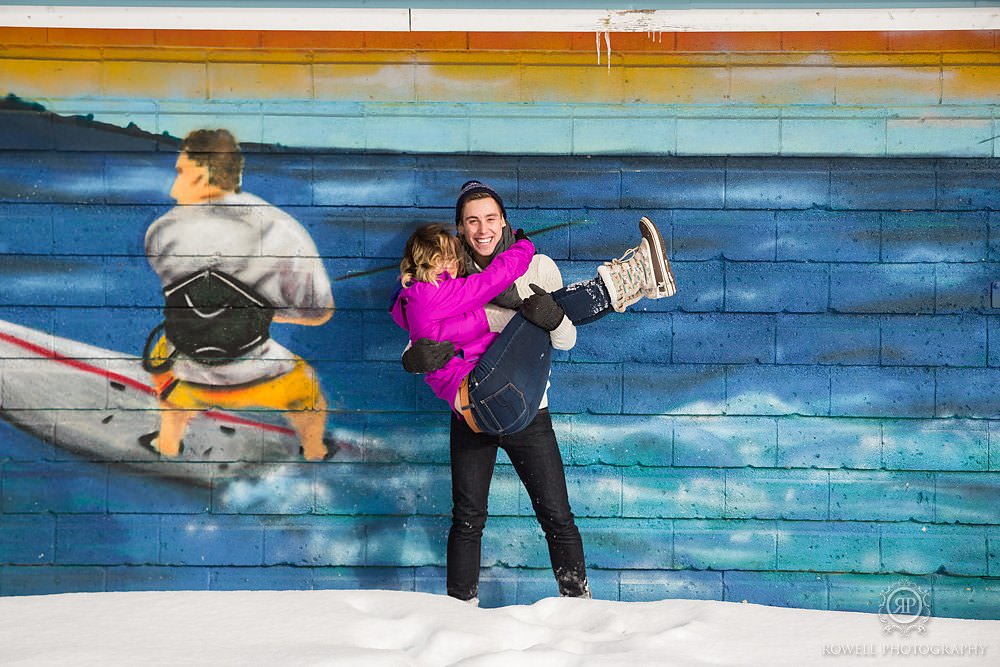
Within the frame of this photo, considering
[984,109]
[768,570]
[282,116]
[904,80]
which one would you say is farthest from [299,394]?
[984,109]

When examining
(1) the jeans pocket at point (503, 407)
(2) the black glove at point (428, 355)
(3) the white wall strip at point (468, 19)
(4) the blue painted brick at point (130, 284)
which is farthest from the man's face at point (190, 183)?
(1) the jeans pocket at point (503, 407)

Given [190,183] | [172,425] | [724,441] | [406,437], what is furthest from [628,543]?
[190,183]

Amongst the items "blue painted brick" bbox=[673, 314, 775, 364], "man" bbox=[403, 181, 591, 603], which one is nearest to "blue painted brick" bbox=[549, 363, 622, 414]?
"blue painted brick" bbox=[673, 314, 775, 364]

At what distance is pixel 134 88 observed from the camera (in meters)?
4.04

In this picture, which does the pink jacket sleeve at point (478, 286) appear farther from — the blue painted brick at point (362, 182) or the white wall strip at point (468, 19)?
the white wall strip at point (468, 19)

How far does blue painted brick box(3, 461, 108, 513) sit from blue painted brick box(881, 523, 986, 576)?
360 centimetres

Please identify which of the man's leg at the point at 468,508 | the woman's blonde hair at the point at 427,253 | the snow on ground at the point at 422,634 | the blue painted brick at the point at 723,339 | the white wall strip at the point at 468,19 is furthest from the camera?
the blue painted brick at the point at 723,339

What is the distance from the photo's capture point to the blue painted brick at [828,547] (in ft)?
13.3

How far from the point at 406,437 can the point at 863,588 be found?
7.11 feet

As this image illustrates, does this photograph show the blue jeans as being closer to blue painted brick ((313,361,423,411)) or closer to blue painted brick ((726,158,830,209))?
blue painted brick ((313,361,423,411))

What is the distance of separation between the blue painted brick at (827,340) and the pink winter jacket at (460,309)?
1326mm

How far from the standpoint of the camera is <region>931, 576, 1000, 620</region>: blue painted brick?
13.2 feet

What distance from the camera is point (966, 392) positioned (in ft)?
13.2

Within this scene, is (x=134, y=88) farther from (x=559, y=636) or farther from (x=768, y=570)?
(x=768, y=570)
